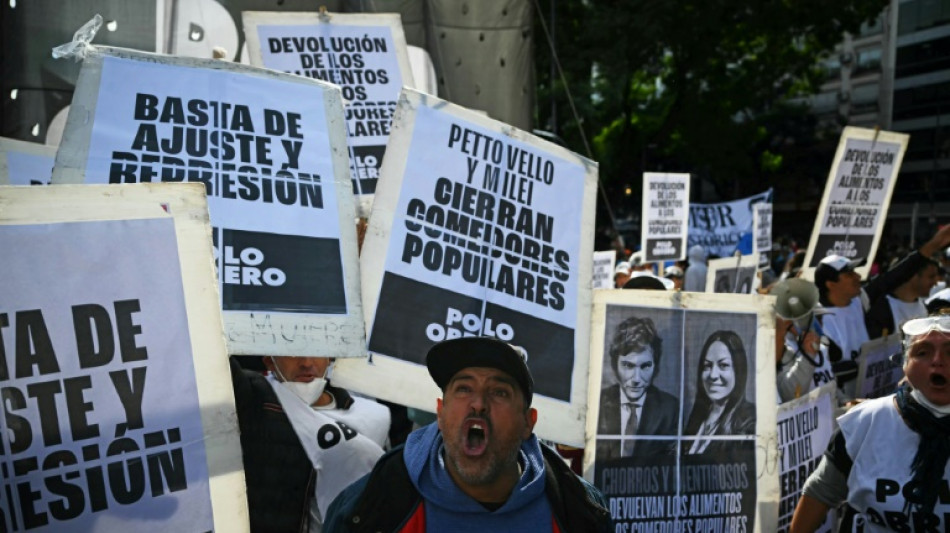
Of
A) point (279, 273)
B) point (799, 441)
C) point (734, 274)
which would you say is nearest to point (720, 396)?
point (799, 441)

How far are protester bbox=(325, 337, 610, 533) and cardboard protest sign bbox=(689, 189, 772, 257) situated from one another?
13.2 m

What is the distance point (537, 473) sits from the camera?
2443 mm

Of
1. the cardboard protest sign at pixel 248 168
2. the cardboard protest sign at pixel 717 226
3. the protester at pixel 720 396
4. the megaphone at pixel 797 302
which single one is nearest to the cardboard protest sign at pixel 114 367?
the cardboard protest sign at pixel 248 168

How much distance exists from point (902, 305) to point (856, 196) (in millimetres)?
1499

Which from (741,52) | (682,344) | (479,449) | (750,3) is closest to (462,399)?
(479,449)

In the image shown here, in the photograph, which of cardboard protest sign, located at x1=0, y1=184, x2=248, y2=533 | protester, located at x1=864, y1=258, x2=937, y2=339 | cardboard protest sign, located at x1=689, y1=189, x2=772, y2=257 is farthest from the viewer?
cardboard protest sign, located at x1=689, y1=189, x2=772, y2=257

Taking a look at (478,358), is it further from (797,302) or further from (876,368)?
(876,368)

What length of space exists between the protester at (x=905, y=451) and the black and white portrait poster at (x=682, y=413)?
0.66 metres

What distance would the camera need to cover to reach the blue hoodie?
93.7 inches

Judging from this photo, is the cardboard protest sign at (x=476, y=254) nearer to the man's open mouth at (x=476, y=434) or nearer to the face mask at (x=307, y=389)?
the face mask at (x=307, y=389)

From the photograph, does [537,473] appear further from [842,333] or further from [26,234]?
[842,333]

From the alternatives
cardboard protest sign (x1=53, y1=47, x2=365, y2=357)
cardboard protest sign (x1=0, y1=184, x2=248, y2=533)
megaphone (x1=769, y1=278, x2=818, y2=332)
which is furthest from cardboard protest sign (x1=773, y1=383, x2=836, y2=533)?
cardboard protest sign (x1=0, y1=184, x2=248, y2=533)

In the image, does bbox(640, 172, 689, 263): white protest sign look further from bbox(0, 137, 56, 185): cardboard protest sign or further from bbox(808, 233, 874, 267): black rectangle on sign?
bbox(0, 137, 56, 185): cardboard protest sign

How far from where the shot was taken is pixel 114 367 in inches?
92.0
